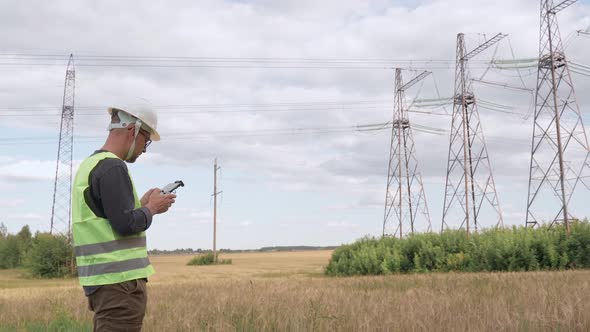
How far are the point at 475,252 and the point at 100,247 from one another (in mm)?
27512

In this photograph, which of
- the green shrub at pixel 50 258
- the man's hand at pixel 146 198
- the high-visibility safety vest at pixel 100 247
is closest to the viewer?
the high-visibility safety vest at pixel 100 247

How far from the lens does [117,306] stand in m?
4.12

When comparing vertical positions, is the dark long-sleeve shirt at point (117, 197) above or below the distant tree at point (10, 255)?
above

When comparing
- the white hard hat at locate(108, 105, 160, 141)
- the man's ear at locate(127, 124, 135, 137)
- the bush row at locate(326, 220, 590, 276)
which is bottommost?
the bush row at locate(326, 220, 590, 276)

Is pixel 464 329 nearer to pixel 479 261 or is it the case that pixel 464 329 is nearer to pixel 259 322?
pixel 259 322

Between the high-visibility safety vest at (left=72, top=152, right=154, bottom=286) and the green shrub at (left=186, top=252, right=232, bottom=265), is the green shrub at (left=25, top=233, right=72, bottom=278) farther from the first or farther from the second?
the high-visibility safety vest at (left=72, top=152, right=154, bottom=286)

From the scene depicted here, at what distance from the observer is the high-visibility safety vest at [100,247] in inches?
162

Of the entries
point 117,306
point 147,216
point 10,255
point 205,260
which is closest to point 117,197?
point 147,216

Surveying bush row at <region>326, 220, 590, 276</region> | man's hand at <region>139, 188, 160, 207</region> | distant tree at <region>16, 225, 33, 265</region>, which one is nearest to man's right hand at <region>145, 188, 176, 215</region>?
man's hand at <region>139, 188, 160, 207</region>

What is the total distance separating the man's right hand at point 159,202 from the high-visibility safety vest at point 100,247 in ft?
0.38

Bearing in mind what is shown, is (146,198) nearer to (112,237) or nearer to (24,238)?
(112,237)

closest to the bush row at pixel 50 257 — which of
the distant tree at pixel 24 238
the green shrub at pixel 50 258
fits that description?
the green shrub at pixel 50 258

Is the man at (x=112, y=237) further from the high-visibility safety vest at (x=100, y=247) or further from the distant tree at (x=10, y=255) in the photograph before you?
the distant tree at (x=10, y=255)

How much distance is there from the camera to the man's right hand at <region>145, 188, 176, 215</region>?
422 centimetres
